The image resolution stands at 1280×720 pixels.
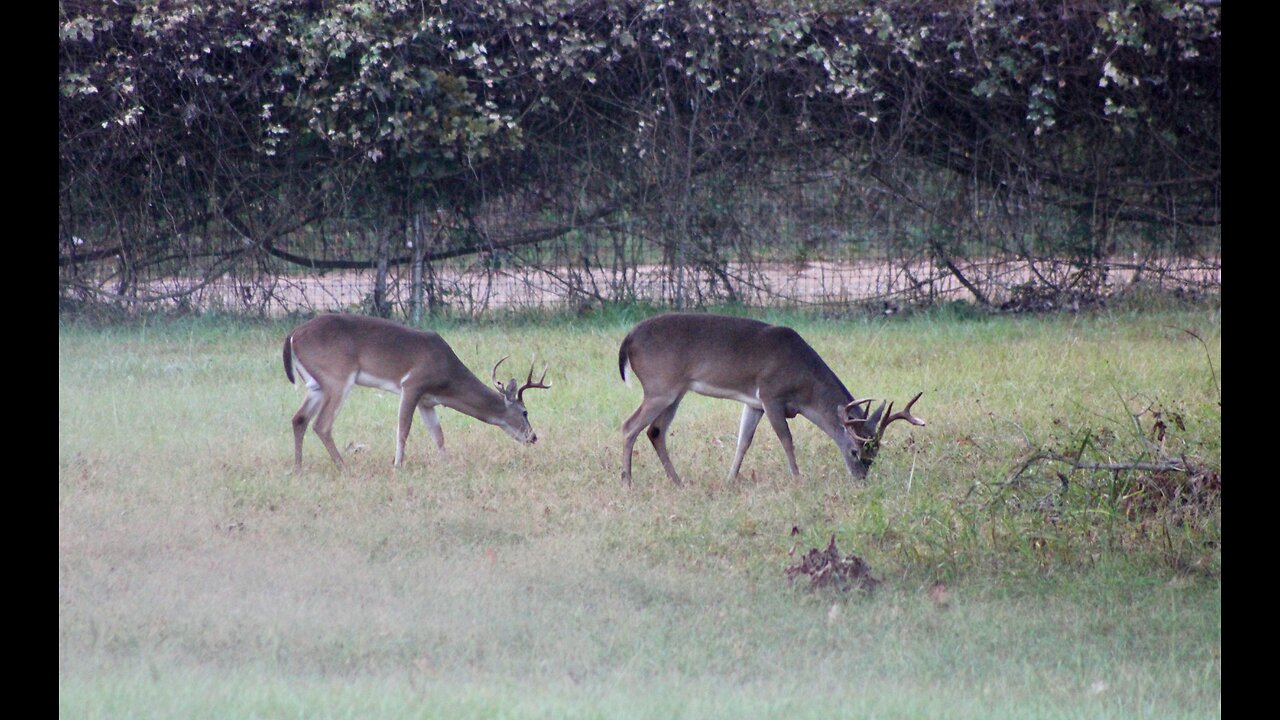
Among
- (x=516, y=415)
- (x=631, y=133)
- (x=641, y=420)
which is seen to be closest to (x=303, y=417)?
(x=516, y=415)

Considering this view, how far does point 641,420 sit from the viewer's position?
277 inches

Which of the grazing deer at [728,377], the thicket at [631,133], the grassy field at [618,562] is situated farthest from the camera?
the thicket at [631,133]

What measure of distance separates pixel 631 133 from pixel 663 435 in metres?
5.54

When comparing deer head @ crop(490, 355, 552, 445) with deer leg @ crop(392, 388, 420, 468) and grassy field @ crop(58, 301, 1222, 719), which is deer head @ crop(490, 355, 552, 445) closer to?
grassy field @ crop(58, 301, 1222, 719)

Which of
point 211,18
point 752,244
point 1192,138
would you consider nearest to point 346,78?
point 211,18

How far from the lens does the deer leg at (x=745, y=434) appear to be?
23.3 ft

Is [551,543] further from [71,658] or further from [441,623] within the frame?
[71,658]

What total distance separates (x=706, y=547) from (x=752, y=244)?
6.87 meters

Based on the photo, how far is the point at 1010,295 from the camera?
493 inches

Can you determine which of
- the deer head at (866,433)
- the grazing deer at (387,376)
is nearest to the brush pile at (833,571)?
the deer head at (866,433)

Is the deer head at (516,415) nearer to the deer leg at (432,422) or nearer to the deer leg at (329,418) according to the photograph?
the deer leg at (432,422)

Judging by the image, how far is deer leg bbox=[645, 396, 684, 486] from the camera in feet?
23.1

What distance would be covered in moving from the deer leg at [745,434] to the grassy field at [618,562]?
0.14 metres

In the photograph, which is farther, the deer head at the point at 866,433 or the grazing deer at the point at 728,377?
the grazing deer at the point at 728,377
